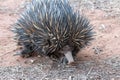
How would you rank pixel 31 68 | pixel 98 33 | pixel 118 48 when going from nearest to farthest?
pixel 31 68 < pixel 118 48 < pixel 98 33

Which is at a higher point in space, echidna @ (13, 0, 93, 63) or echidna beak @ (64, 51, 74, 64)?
echidna @ (13, 0, 93, 63)

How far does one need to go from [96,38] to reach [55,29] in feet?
5.67

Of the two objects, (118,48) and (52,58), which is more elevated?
(52,58)

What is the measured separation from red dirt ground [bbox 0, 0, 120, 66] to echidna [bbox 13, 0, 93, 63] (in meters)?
0.51

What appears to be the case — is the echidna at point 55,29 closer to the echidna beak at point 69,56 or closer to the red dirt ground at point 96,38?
the echidna beak at point 69,56

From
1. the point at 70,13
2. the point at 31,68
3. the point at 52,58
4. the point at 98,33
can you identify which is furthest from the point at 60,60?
the point at 98,33

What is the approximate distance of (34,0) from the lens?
5.25m

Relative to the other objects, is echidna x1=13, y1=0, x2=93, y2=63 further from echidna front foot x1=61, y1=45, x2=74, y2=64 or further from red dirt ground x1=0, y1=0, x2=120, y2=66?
red dirt ground x1=0, y1=0, x2=120, y2=66

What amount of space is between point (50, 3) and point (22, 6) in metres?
3.36

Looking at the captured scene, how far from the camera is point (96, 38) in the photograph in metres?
6.09

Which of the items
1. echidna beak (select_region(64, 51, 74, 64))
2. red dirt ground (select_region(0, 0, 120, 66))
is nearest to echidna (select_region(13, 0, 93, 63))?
echidna beak (select_region(64, 51, 74, 64))

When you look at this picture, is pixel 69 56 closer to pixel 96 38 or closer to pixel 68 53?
pixel 68 53

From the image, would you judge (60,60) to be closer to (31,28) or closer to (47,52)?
(47,52)

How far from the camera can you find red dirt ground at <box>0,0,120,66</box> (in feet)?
17.6
